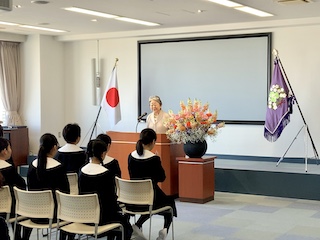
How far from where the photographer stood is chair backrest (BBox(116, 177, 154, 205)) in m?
5.46

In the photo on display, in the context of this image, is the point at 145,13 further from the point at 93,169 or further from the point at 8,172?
the point at 93,169

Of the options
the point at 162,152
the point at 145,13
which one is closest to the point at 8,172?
the point at 162,152

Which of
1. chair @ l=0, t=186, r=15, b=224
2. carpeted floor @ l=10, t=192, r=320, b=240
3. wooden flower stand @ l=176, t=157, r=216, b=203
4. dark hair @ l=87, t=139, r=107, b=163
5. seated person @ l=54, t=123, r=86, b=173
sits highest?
dark hair @ l=87, t=139, r=107, b=163

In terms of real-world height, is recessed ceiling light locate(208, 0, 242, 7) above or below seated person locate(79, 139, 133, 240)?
above

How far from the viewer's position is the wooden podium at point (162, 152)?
8.08 metres

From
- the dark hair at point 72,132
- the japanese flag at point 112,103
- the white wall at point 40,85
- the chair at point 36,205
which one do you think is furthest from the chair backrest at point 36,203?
the white wall at point 40,85

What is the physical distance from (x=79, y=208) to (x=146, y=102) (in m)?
7.30

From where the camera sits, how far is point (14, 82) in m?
12.3

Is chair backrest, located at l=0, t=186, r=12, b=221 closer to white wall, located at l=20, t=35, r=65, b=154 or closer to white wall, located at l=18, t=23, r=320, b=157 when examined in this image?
white wall, located at l=18, t=23, r=320, b=157

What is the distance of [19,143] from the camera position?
469 inches

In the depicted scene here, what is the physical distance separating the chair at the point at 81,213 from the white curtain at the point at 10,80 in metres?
7.96

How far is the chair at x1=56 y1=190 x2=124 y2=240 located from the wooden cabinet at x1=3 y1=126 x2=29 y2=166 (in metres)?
7.19

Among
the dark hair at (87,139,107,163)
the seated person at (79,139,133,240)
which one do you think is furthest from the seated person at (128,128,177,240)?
the dark hair at (87,139,107,163)

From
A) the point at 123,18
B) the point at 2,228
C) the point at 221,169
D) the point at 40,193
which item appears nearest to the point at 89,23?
the point at 123,18
